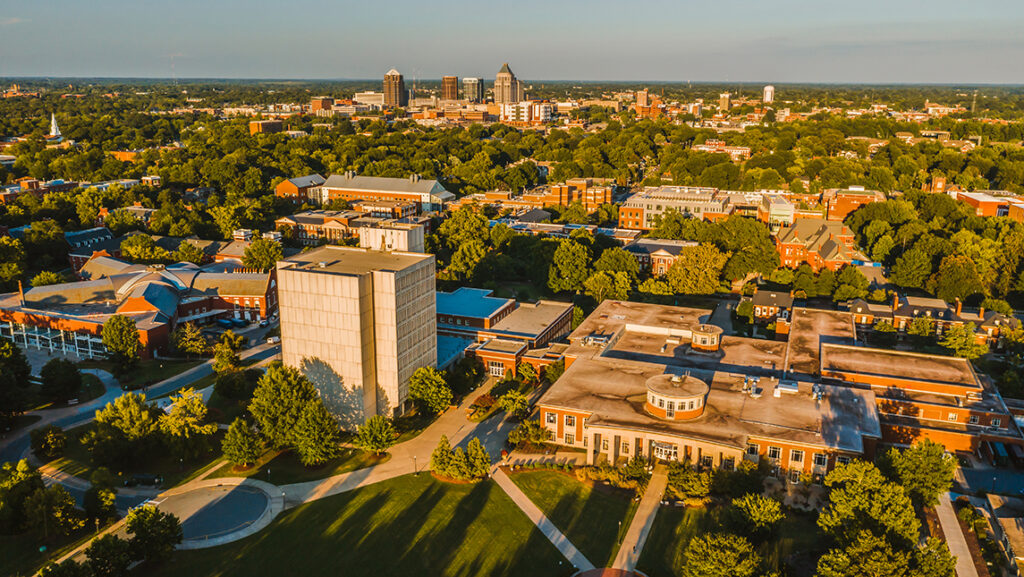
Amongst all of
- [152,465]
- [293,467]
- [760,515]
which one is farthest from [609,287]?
[152,465]

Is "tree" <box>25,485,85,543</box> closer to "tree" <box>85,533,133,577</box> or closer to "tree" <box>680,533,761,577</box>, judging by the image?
"tree" <box>85,533,133,577</box>

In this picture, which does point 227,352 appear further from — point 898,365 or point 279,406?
point 898,365

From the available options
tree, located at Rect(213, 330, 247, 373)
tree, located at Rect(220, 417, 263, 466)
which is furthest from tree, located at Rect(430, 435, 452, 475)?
tree, located at Rect(213, 330, 247, 373)

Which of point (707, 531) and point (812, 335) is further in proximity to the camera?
point (812, 335)

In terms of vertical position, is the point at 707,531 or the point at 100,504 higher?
the point at 100,504

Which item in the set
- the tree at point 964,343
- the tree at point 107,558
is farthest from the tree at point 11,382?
the tree at point 964,343

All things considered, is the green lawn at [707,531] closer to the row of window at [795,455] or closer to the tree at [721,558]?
the tree at [721,558]

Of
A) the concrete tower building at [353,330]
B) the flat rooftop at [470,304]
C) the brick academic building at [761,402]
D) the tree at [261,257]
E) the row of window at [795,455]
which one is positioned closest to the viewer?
the row of window at [795,455]
